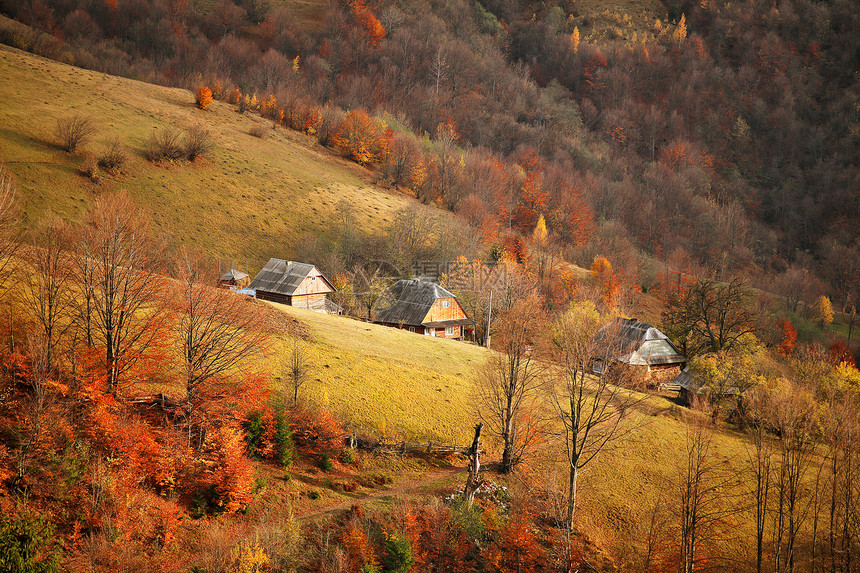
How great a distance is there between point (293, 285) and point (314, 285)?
2.72m

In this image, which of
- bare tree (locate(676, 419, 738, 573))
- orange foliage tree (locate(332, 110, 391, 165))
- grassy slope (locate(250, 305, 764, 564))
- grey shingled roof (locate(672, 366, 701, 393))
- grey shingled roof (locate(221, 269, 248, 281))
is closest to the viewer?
bare tree (locate(676, 419, 738, 573))

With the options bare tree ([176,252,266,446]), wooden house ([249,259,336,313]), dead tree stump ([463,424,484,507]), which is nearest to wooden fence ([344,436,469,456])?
dead tree stump ([463,424,484,507])

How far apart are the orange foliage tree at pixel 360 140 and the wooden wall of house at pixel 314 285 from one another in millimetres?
47268

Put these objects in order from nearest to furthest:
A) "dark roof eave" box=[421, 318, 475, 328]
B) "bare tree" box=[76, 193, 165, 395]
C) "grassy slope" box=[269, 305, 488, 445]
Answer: "bare tree" box=[76, 193, 165, 395], "grassy slope" box=[269, 305, 488, 445], "dark roof eave" box=[421, 318, 475, 328]

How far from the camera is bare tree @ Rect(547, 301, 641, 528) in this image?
82.5 feet

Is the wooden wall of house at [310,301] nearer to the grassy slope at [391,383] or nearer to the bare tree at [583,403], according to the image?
the grassy slope at [391,383]

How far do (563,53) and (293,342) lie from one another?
190 m

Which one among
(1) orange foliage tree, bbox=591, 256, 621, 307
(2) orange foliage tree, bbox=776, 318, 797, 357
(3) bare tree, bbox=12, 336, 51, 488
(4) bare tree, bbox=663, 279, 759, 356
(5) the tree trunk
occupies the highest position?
(3) bare tree, bbox=12, 336, 51, 488

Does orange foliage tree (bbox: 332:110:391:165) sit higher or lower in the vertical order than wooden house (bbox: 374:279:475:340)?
higher

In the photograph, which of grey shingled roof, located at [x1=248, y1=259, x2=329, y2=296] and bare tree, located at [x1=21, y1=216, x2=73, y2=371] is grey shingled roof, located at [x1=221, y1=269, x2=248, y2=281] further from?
bare tree, located at [x1=21, y1=216, x2=73, y2=371]

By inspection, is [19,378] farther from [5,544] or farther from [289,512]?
[289,512]

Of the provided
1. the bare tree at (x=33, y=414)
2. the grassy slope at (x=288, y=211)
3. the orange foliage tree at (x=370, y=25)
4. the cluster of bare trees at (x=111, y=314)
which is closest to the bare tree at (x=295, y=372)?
the grassy slope at (x=288, y=211)

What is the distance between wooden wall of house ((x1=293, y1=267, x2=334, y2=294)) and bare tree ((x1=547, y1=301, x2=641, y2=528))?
Answer: 25.8m

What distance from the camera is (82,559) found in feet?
59.7
